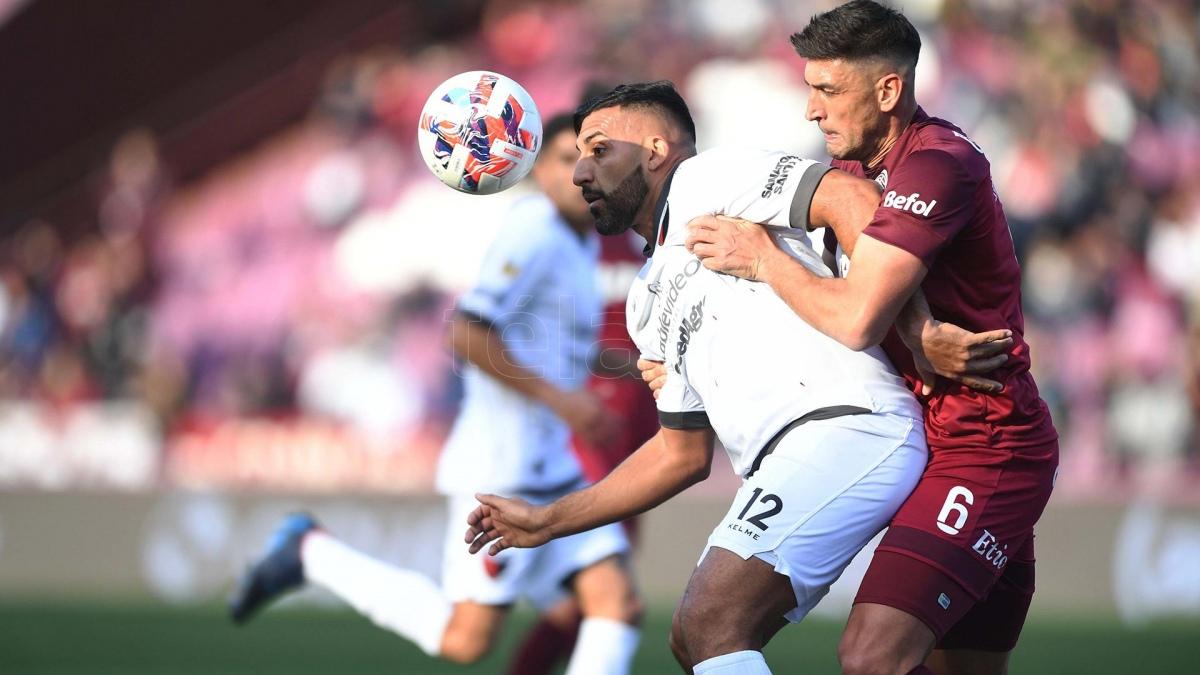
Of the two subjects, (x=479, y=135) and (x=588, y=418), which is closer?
(x=479, y=135)

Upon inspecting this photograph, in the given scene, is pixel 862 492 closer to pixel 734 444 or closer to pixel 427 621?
pixel 734 444

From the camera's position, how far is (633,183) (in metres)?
4.71

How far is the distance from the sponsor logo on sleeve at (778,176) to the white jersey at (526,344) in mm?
2648

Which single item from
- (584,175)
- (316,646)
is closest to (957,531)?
(584,175)

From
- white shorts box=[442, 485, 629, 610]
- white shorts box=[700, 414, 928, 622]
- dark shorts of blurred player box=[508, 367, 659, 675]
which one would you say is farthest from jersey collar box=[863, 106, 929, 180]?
dark shorts of blurred player box=[508, 367, 659, 675]

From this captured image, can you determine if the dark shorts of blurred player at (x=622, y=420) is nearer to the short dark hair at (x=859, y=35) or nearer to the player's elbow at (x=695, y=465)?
the player's elbow at (x=695, y=465)

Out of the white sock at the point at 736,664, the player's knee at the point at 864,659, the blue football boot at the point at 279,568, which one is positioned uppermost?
the blue football boot at the point at 279,568

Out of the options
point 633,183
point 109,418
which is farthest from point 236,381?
point 633,183

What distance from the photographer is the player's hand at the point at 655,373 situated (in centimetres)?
486

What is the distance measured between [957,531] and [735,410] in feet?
2.44

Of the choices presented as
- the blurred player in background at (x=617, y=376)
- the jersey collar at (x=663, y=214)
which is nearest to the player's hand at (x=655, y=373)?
the jersey collar at (x=663, y=214)

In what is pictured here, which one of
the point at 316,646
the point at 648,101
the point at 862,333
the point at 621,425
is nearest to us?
the point at 862,333

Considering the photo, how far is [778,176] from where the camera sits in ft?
14.6

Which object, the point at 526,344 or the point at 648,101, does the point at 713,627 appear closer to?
the point at 648,101
